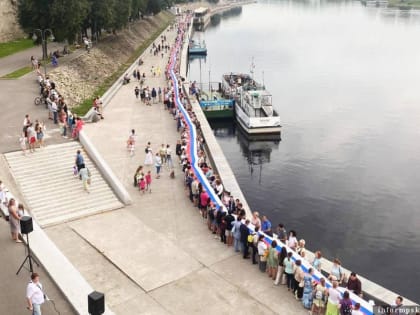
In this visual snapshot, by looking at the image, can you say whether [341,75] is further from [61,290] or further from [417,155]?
[61,290]

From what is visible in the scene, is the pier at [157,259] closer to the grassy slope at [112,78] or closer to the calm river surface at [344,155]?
the calm river surface at [344,155]

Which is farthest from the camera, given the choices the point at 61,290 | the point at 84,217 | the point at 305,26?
the point at 305,26

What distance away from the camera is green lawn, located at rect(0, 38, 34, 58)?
163ft

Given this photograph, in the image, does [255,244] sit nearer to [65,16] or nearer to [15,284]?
[15,284]

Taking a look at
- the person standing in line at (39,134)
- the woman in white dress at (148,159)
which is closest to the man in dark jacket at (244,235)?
the woman in white dress at (148,159)

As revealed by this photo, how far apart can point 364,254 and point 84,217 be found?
41.6 ft

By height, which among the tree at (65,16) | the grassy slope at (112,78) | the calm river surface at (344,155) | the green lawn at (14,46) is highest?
the tree at (65,16)

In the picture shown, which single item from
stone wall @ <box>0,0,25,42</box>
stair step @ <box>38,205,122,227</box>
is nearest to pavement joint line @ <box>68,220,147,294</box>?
stair step @ <box>38,205,122,227</box>

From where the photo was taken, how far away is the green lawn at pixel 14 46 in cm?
4966

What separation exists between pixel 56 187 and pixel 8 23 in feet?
148

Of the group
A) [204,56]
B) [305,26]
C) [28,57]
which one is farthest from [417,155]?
[305,26]

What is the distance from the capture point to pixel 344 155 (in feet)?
117

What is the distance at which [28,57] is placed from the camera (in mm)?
46500

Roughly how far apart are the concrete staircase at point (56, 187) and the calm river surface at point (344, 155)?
969 cm
